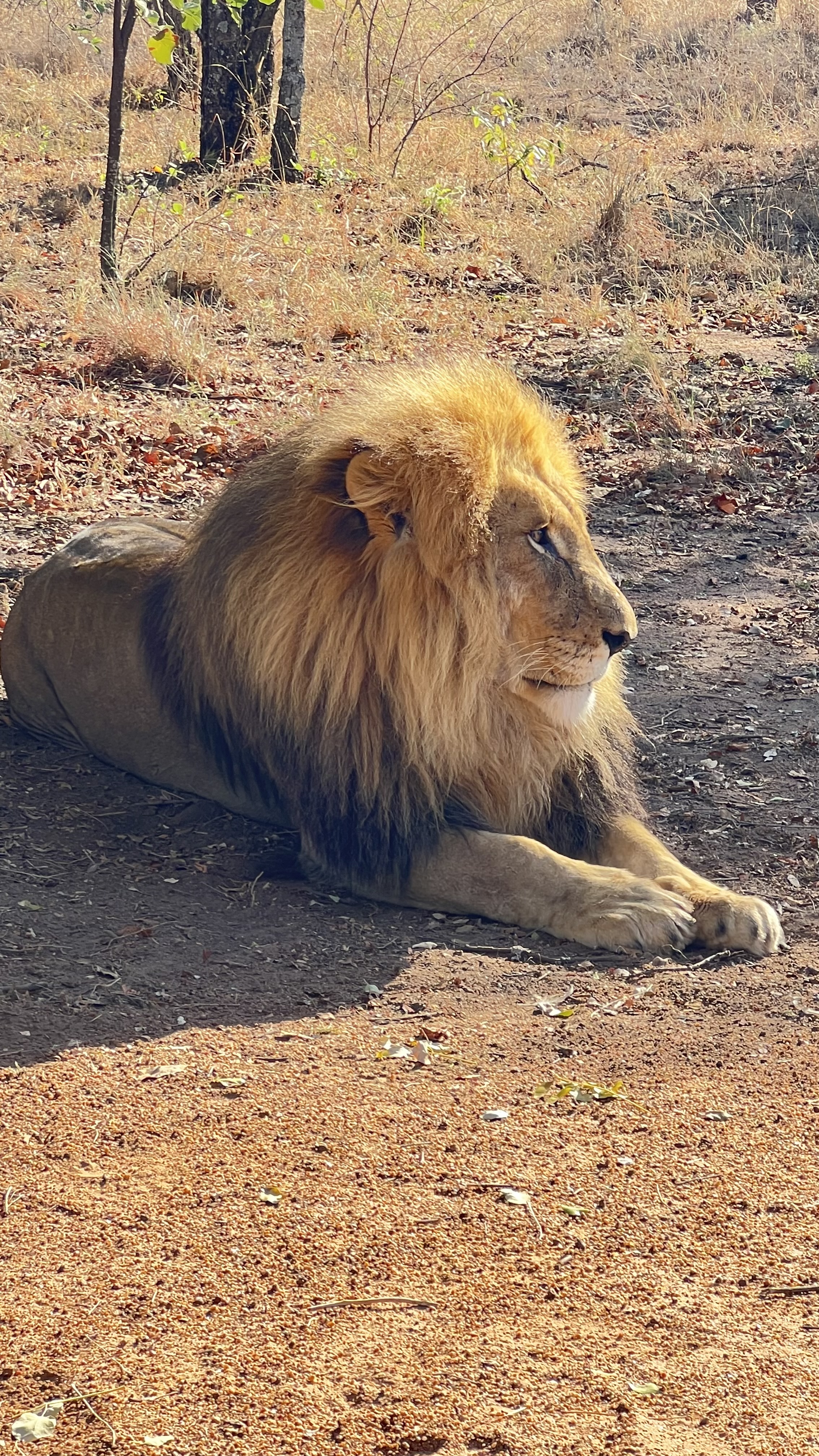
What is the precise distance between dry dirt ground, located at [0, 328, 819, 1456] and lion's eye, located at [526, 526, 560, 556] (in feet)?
2.84

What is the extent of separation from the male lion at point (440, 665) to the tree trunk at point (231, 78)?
316 inches

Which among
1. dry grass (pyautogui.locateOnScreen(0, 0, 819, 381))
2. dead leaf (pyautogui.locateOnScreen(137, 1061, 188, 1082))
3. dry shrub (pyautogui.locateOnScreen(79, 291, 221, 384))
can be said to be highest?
dry grass (pyautogui.locateOnScreen(0, 0, 819, 381))

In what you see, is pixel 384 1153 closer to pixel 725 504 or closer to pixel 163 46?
pixel 163 46

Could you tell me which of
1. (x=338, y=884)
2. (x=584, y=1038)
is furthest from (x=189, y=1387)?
(x=338, y=884)

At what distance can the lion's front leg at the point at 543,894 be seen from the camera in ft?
10.6

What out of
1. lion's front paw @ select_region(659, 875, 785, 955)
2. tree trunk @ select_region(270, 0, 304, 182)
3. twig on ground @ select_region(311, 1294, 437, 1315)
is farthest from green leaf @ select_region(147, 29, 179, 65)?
tree trunk @ select_region(270, 0, 304, 182)

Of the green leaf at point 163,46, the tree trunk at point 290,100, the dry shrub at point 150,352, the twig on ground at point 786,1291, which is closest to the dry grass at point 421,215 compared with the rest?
the dry shrub at point 150,352

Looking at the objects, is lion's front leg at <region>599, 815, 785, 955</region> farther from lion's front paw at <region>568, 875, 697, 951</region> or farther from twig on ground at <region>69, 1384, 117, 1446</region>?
twig on ground at <region>69, 1384, 117, 1446</region>

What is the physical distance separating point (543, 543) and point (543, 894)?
0.79 m

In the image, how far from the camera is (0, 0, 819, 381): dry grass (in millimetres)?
8453

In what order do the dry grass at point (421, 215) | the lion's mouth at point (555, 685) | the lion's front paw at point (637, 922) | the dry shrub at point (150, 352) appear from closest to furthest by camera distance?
the lion's front paw at point (637, 922) < the lion's mouth at point (555, 685) < the dry shrub at point (150, 352) < the dry grass at point (421, 215)

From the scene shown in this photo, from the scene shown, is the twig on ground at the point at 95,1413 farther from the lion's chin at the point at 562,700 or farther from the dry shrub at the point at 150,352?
the dry shrub at the point at 150,352

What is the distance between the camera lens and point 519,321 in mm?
8906

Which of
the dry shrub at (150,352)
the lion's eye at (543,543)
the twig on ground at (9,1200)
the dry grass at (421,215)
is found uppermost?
the dry grass at (421,215)
